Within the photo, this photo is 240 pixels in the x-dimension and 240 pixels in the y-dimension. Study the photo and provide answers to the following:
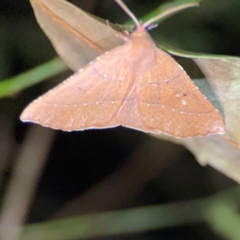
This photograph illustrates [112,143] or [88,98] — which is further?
[112,143]

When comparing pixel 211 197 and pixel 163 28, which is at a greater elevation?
pixel 163 28

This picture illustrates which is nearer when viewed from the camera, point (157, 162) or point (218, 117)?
point (218, 117)

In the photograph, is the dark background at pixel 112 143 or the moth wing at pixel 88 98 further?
the dark background at pixel 112 143

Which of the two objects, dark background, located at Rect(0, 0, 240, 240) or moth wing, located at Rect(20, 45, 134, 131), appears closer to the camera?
moth wing, located at Rect(20, 45, 134, 131)

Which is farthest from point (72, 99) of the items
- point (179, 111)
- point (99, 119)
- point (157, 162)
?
point (157, 162)

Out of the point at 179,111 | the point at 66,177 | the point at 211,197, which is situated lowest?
the point at 211,197

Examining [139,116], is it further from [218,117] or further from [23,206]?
[23,206]

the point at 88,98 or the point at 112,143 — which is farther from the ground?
the point at 88,98
